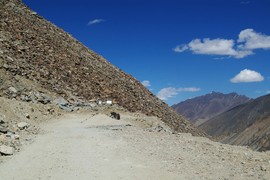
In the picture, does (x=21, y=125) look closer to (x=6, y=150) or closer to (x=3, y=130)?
(x=3, y=130)

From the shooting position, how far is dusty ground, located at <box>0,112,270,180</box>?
13219 millimetres

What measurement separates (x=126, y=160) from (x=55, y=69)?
90.2ft

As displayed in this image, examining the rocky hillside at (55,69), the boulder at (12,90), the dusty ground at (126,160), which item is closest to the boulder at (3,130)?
the dusty ground at (126,160)

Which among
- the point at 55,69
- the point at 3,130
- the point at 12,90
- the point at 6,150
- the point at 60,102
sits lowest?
the point at 6,150

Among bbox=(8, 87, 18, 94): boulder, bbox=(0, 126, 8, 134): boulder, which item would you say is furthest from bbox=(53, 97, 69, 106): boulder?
bbox=(0, 126, 8, 134): boulder

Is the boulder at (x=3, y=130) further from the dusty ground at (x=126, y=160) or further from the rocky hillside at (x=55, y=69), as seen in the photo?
the rocky hillside at (x=55, y=69)

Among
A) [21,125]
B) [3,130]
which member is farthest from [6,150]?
[21,125]

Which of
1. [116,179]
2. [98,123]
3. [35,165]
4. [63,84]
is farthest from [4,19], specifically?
[116,179]

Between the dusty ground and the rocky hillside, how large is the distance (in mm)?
14320

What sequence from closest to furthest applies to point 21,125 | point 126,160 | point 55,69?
1. point 126,160
2. point 21,125
3. point 55,69

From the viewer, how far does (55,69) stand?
40.9 metres

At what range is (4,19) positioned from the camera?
45.5 metres

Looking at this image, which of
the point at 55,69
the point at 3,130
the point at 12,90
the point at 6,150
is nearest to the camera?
the point at 6,150

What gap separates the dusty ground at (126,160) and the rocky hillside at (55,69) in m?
14.3
